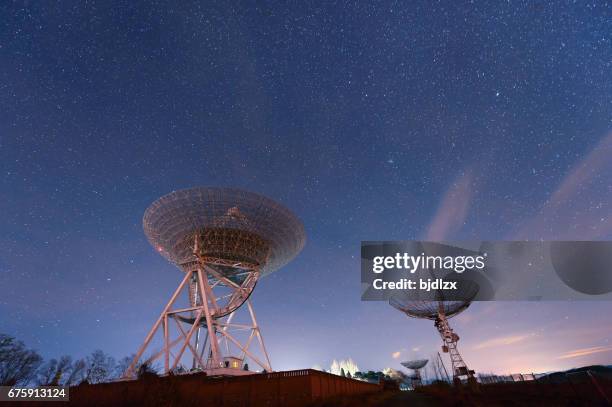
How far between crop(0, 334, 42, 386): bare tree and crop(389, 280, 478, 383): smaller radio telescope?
187ft

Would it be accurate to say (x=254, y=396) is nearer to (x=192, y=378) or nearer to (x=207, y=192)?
(x=192, y=378)

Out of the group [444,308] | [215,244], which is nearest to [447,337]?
[444,308]

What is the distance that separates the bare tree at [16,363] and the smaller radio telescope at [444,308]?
57003mm

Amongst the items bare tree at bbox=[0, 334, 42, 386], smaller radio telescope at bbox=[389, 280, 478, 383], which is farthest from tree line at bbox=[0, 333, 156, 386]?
smaller radio telescope at bbox=[389, 280, 478, 383]

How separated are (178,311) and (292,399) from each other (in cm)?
1780

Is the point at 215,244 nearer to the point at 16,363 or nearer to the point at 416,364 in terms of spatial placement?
the point at 16,363

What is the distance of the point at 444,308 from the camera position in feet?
157

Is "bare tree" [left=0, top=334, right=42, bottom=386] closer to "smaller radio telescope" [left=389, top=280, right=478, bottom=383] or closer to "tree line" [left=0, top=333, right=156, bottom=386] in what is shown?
"tree line" [left=0, top=333, right=156, bottom=386]

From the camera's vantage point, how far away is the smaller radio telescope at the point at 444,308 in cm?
4600

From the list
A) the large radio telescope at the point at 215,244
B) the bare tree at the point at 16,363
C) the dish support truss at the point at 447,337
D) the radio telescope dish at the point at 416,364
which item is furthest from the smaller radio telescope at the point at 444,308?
the bare tree at the point at 16,363

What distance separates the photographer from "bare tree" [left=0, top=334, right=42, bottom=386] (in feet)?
171

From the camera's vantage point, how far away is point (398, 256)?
28688 mm

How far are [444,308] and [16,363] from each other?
66.9 metres

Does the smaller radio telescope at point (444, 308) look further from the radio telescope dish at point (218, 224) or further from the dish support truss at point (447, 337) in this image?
the radio telescope dish at point (218, 224)
